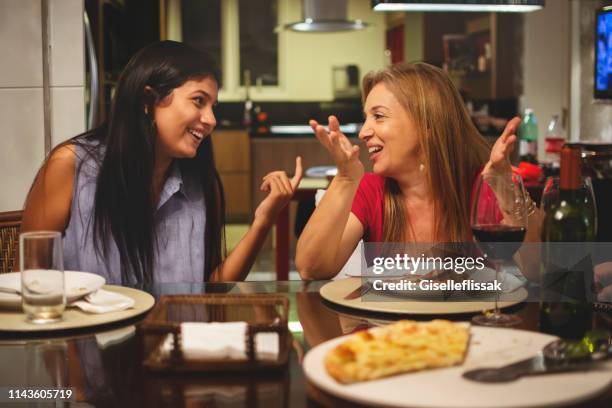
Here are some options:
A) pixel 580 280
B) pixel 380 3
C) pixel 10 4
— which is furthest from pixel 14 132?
pixel 580 280

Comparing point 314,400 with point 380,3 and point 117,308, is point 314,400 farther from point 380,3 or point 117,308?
point 380,3

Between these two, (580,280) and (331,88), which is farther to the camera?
(331,88)

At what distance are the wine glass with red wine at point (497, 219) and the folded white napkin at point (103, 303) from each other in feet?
1.84

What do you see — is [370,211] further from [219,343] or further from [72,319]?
[219,343]

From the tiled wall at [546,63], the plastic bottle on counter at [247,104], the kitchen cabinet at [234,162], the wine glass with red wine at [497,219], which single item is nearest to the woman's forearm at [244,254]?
the wine glass with red wine at [497,219]

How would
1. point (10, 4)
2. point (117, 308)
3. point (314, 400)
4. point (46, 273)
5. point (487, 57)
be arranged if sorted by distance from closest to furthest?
point (314, 400) < point (46, 273) < point (117, 308) < point (10, 4) < point (487, 57)

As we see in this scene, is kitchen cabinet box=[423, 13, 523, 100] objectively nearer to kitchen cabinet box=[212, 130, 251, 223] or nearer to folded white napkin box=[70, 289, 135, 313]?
kitchen cabinet box=[212, 130, 251, 223]

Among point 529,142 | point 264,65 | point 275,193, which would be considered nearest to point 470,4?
point 275,193

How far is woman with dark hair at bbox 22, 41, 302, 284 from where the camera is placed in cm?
193

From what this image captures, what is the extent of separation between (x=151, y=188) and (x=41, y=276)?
0.85 metres

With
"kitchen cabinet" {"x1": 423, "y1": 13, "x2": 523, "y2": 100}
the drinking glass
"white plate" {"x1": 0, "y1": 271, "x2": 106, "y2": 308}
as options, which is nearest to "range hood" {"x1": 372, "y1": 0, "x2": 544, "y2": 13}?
"white plate" {"x1": 0, "y1": 271, "x2": 106, "y2": 308}

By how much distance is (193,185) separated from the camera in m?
2.07

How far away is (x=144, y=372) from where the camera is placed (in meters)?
1.02

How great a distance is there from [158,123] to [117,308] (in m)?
0.84
